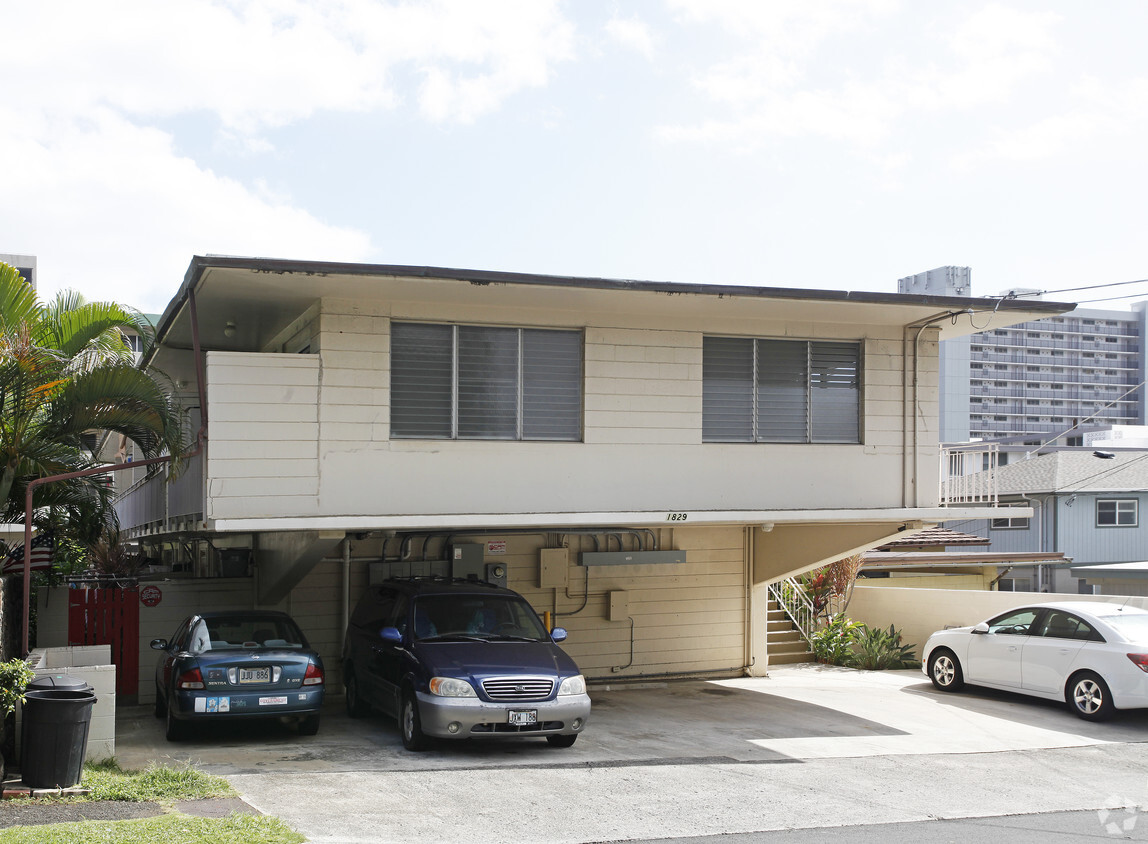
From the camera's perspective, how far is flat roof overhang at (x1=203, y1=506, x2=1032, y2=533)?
11992mm

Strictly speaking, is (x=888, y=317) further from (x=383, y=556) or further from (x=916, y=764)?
(x=383, y=556)

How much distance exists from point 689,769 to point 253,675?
15.0ft

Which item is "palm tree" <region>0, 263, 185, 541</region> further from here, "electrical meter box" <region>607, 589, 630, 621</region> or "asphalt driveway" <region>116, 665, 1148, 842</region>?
"electrical meter box" <region>607, 589, 630, 621</region>

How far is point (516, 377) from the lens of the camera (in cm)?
1338

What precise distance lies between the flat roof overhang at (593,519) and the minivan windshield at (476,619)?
2.73ft

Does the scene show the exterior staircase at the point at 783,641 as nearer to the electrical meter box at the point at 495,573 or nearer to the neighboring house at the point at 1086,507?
the electrical meter box at the point at 495,573

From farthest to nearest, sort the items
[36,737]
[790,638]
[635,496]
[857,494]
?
[790,638] < [857,494] < [635,496] < [36,737]

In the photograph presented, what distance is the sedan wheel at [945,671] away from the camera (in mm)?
16125

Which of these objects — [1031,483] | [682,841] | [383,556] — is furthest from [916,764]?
[1031,483]

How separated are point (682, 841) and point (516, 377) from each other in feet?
21.5

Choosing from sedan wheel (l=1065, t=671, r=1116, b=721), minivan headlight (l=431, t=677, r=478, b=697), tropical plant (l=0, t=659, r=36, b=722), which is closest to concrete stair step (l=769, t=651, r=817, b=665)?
sedan wheel (l=1065, t=671, r=1116, b=721)

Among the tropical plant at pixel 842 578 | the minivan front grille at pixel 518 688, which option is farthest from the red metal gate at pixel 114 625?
the tropical plant at pixel 842 578

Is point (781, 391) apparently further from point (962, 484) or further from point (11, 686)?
point (11, 686)

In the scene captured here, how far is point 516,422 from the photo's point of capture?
1333 cm
